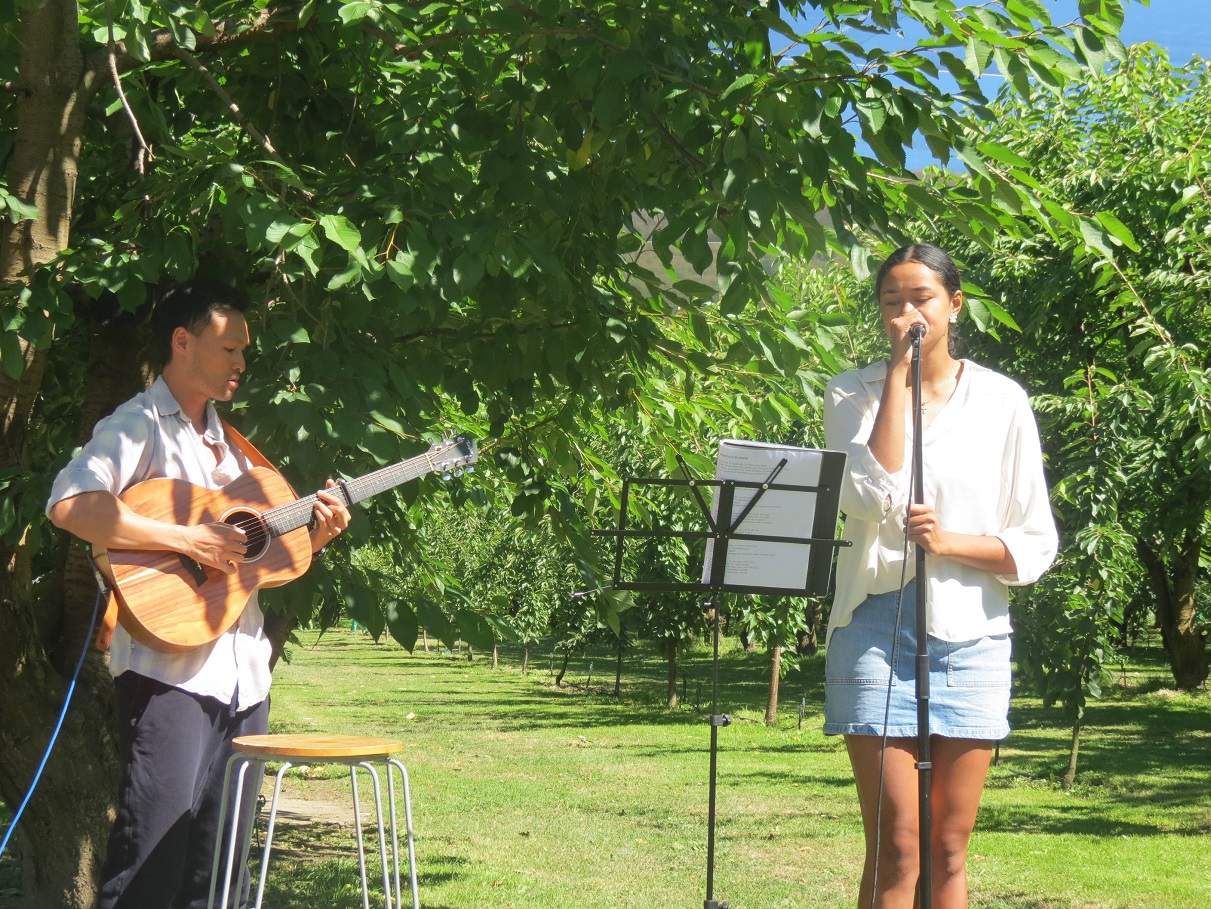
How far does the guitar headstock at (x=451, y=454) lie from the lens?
3.75m

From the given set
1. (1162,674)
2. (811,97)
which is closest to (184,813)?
(811,97)

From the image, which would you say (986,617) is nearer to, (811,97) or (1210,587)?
(811,97)

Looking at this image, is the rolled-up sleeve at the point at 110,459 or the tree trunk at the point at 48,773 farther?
the tree trunk at the point at 48,773

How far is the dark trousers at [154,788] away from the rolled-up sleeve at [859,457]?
1597 millimetres

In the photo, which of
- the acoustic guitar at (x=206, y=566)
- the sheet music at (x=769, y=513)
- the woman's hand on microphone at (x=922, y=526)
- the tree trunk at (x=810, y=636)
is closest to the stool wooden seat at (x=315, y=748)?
the acoustic guitar at (x=206, y=566)

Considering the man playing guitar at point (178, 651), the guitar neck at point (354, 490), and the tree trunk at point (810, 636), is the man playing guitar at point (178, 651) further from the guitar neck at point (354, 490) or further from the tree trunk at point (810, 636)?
the tree trunk at point (810, 636)

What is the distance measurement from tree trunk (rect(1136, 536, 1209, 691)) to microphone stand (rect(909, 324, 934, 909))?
13.5 metres

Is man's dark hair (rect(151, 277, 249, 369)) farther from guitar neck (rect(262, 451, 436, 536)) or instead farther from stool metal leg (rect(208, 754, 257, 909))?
stool metal leg (rect(208, 754, 257, 909))

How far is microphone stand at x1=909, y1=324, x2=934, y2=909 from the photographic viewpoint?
2.54 metres

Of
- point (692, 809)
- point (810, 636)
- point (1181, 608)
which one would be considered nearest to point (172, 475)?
point (692, 809)

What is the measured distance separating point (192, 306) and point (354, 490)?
68 centimetres

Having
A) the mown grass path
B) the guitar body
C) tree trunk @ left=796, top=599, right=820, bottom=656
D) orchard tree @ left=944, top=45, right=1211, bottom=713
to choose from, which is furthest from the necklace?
tree trunk @ left=796, top=599, right=820, bottom=656

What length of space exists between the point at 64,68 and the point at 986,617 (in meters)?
3.24

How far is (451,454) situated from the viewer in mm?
3826
